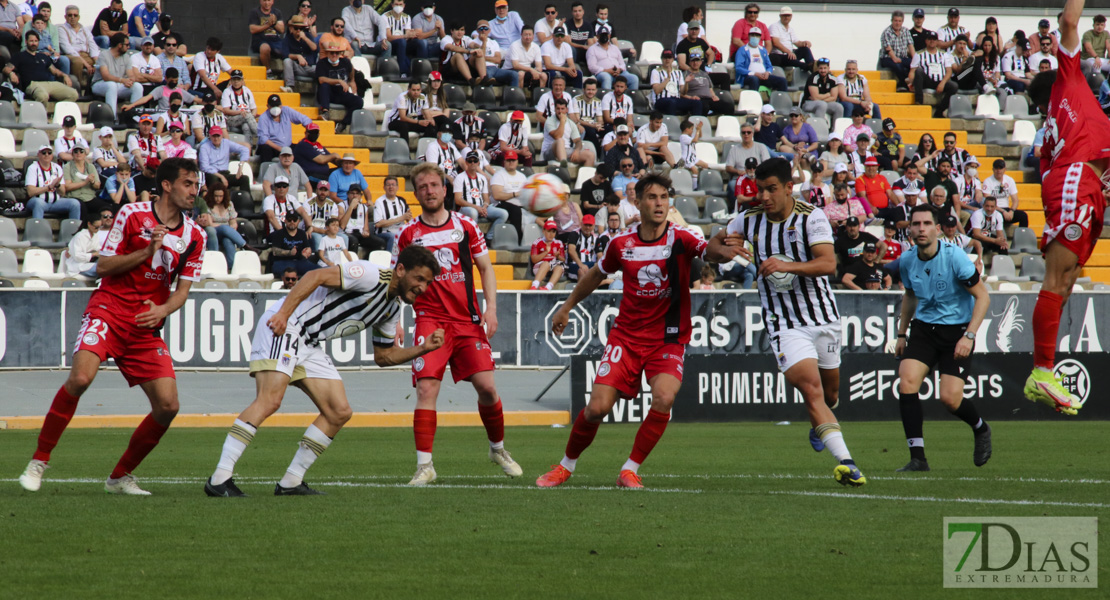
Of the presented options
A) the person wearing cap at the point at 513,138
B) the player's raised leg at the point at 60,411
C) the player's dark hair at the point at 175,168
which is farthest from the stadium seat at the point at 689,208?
the player's raised leg at the point at 60,411

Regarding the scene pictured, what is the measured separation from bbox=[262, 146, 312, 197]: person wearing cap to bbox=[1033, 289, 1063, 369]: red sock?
1551cm

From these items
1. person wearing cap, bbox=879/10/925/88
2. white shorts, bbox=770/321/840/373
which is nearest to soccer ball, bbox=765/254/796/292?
white shorts, bbox=770/321/840/373

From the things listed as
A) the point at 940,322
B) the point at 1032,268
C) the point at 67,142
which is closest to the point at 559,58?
the point at 67,142

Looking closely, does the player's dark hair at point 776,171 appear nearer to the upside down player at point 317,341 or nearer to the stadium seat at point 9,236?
the upside down player at point 317,341

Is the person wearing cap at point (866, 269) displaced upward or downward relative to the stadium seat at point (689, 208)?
downward

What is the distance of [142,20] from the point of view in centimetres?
2392

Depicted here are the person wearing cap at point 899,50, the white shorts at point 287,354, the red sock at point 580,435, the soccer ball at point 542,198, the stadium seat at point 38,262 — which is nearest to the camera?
the white shorts at point 287,354

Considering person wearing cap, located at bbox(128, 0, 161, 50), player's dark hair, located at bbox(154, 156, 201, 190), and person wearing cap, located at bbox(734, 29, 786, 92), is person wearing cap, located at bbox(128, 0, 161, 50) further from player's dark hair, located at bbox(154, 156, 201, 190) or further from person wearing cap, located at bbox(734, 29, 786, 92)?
player's dark hair, located at bbox(154, 156, 201, 190)

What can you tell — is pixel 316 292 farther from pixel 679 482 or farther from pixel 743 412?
pixel 743 412

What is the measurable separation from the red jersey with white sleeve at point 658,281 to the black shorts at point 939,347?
2.86 meters

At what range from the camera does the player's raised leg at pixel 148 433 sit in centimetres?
845

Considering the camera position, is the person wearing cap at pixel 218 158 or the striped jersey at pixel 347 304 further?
the person wearing cap at pixel 218 158

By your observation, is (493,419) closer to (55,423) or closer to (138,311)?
(138,311)

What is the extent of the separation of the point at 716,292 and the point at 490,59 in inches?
329
